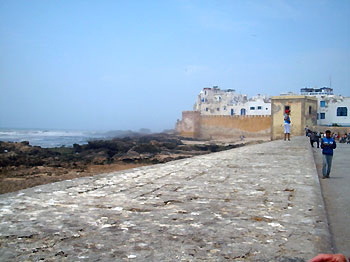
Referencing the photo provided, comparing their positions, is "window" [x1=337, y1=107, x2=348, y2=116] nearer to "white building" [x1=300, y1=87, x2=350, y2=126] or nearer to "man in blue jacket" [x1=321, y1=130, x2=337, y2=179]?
"white building" [x1=300, y1=87, x2=350, y2=126]

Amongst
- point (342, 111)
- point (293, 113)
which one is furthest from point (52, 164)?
point (342, 111)

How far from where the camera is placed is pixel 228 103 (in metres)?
55.3

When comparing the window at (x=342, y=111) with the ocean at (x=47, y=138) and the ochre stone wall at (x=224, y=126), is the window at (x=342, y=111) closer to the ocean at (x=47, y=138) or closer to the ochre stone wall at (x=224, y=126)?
the ochre stone wall at (x=224, y=126)

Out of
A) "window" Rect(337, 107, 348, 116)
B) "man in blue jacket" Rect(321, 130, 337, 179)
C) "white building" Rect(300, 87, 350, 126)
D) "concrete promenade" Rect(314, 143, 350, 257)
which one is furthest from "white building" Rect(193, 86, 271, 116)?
"concrete promenade" Rect(314, 143, 350, 257)

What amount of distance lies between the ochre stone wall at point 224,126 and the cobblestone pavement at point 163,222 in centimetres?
3502

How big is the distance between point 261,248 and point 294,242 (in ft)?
0.77

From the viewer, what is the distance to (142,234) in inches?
79.7

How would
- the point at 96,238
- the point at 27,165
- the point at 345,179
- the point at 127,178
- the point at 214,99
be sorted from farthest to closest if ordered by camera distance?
the point at 214,99
the point at 27,165
the point at 345,179
the point at 127,178
the point at 96,238

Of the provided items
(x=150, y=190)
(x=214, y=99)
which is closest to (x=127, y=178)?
(x=150, y=190)

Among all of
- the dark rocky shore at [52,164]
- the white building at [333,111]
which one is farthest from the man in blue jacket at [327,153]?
the white building at [333,111]

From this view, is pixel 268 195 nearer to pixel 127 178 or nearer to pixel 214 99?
pixel 127 178

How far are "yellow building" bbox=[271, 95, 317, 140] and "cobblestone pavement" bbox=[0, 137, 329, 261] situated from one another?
82.4 feet

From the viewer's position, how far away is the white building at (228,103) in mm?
48697

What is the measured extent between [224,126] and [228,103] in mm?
14313
